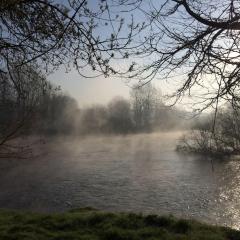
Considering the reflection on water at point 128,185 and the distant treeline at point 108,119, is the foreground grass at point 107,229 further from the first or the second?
the distant treeline at point 108,119

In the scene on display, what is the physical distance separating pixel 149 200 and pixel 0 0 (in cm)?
1517

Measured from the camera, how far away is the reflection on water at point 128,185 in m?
19.0

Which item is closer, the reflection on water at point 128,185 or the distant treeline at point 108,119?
the reflection on water at point 128,185

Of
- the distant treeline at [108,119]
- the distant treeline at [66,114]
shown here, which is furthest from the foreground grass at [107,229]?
the distant treeline at [108,119]

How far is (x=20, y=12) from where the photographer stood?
23.2 feet

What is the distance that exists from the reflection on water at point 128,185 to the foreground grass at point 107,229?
579 cm

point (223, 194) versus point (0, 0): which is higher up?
point (0, 0)

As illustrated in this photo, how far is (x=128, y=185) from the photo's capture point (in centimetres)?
2417

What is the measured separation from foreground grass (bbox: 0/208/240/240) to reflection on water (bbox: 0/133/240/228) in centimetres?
579

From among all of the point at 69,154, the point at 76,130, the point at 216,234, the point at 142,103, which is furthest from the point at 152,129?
the point at 216,234

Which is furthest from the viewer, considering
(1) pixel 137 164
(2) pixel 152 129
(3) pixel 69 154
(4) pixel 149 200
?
(2) pixel 152 129

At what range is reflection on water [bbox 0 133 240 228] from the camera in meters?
19.0

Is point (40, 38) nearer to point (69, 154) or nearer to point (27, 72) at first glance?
point (27, 72)

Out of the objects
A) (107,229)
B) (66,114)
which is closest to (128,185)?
(107,229)
